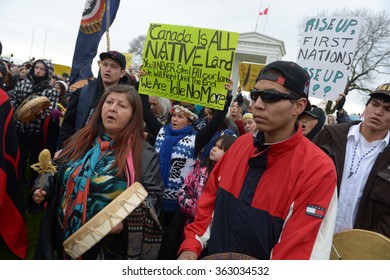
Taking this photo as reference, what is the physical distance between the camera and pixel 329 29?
4422 millimetres

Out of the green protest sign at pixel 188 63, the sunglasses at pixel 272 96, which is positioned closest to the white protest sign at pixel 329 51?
the green protest sign at pixel 188 63

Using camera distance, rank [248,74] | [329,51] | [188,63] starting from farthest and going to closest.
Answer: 1. [248,74]
2. [329,51]
3. [188,63]

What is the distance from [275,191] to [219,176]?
424 mm

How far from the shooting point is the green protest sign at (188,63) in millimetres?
3717

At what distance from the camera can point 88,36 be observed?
5.21 m

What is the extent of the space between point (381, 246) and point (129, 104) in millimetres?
1961

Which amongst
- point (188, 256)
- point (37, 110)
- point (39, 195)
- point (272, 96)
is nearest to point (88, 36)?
point (37, 110)

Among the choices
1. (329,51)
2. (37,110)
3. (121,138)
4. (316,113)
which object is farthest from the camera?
(37,110)

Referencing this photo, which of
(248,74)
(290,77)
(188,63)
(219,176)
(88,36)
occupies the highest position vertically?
(248,74)

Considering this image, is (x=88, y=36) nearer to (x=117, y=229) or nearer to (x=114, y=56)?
(x=114, y=56)

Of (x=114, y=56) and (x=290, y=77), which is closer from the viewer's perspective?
(x=290, y=77)

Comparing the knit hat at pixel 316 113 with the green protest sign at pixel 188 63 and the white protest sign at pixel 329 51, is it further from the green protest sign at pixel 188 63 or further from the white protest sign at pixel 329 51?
the green protest sign at pixel 188 63

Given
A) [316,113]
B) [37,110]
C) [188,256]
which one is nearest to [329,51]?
[316,113]

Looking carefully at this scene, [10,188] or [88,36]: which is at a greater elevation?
[88,36]
